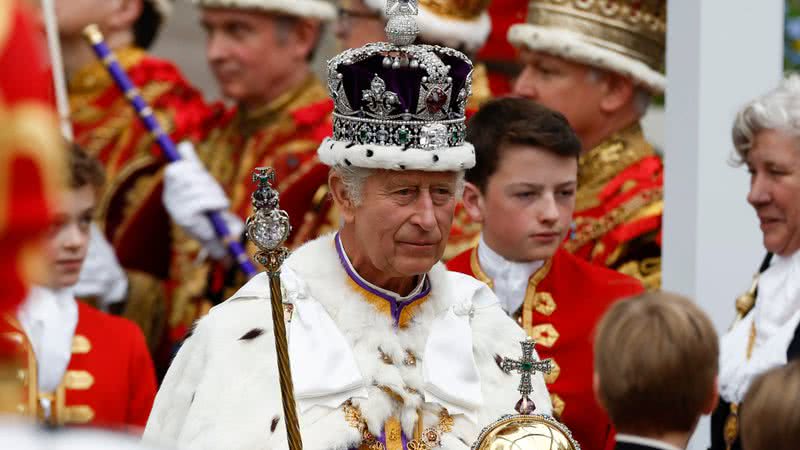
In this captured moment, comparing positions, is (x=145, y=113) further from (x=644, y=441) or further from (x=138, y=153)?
(x=644, y=441)

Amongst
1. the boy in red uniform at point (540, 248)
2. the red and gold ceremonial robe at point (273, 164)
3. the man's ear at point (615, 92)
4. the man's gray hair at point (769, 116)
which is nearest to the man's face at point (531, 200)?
the boy in red uniform at point (540, 248)

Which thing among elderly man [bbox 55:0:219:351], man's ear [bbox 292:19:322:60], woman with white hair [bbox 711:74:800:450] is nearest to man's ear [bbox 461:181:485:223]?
woman with white hair [bbox 711:74:800:450]

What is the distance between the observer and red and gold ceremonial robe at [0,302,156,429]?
4836 mm

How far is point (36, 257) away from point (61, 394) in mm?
3705

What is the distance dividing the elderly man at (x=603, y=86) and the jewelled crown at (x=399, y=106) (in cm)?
229

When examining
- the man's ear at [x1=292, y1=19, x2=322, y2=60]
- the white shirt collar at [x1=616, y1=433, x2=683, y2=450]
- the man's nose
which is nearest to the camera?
the white shirt collar at [x1=616, y1=433, x2=683, y2=450]

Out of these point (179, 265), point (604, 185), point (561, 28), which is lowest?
point (179, 265)

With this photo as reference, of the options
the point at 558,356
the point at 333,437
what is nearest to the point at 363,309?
the point at 333,437

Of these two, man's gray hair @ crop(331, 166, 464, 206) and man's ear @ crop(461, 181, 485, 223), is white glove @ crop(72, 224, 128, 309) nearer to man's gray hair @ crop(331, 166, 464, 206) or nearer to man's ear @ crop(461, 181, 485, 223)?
man's ear @ crop(461, 181, 485, 223)

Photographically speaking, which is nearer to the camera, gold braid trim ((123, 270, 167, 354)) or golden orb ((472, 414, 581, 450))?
golden orb ((472, 414, 581, 450))

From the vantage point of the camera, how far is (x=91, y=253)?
6777 mm

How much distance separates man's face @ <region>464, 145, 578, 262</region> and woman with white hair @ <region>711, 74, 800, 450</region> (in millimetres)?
572

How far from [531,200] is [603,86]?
6.60ft

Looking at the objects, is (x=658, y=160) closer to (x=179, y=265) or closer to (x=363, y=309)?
(x=179, y=265)
